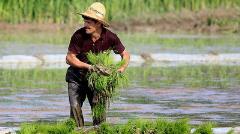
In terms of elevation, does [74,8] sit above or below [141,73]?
above

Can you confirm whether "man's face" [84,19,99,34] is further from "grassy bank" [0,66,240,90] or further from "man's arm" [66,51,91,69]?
"grassy bank" [0,66,240,90]

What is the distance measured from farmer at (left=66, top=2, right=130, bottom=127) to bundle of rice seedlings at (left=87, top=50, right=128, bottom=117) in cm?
7

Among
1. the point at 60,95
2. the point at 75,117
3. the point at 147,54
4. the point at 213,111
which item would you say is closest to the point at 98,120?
the point at 75,117

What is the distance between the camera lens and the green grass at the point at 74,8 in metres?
32.8

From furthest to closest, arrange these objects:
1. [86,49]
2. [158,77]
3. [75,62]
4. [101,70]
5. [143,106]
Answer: [158,77] < [143,106] < [86,49] < [75,62] < [101,70]

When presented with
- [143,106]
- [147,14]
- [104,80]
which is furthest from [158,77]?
[147,14]

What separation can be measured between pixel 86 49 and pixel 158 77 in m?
9.57

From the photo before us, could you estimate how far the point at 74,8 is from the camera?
109 ft

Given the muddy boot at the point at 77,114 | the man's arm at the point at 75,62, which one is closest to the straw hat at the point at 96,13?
the man's arm at the point at 75,62

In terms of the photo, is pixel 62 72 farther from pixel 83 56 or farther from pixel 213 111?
pixel 83 56

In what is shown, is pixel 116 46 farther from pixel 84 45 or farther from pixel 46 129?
pixel 46 129

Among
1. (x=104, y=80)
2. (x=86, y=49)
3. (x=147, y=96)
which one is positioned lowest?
(x=147, y=96)

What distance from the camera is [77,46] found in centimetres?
1229

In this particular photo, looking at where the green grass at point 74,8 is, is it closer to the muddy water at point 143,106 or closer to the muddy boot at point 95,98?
the muddy water at point 143,106
